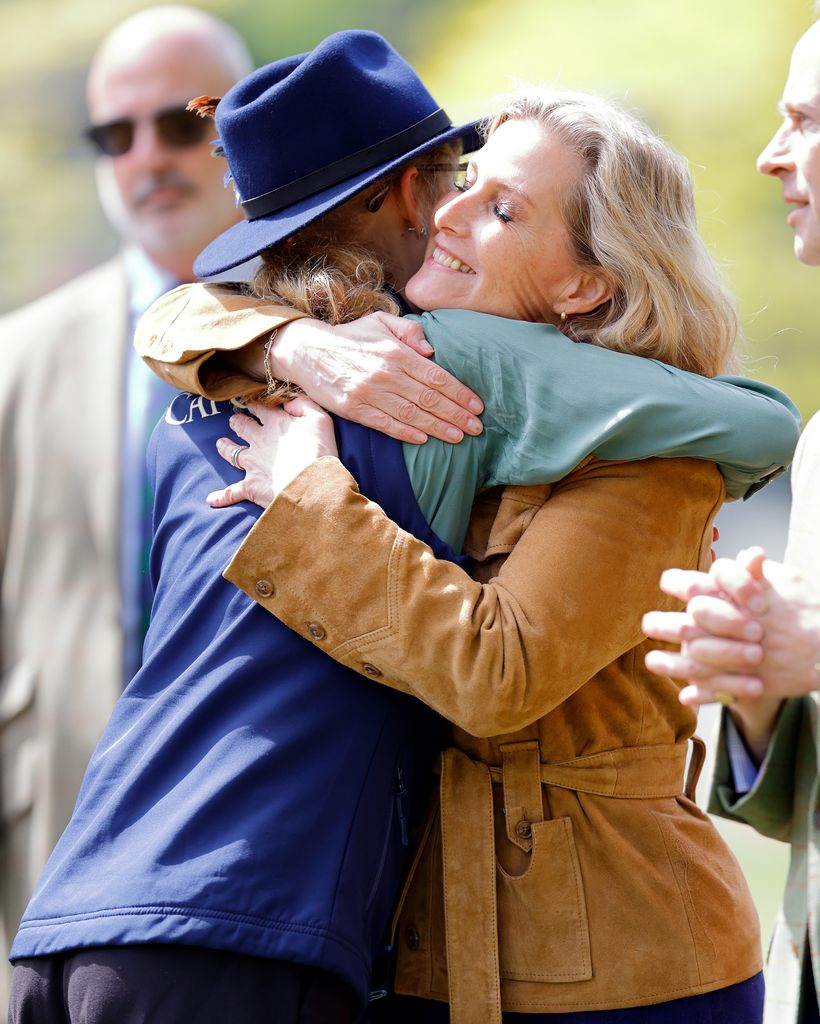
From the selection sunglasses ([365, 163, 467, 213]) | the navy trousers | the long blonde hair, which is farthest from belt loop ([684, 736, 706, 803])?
sunglasses ([365, 163, 467, 213])

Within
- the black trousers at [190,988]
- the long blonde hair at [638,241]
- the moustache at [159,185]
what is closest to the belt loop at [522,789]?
the black trousers at [190,988]

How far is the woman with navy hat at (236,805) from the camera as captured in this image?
146 centimetres

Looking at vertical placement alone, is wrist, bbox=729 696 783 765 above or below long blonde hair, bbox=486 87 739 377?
below

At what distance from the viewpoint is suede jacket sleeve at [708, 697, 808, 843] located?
1.39 m

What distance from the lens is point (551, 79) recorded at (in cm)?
352

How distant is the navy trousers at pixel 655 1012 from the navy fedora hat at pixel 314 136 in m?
1.15

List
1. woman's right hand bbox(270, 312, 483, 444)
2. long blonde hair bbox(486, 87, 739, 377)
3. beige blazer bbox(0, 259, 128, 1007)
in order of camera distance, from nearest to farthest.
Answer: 1. woman's right hand bbox(270, 312, 483, 444)
2. long blonde hair bbox(486, 87, 739, 377)
3. beige blazer bbox(0, 259, 128, 1007)

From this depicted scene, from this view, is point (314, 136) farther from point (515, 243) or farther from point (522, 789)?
point (522, 789)

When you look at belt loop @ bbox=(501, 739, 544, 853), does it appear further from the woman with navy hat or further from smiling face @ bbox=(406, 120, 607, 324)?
smiling face @ bbox=(406, 120, 607, 324)

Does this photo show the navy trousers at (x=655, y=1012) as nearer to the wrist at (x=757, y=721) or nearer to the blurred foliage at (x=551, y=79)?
the wrist at (x=757, y=721)

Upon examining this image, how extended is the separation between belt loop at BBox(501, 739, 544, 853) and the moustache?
2379mm

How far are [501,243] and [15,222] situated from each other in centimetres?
248

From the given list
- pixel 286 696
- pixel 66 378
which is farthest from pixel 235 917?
pixel 66 378

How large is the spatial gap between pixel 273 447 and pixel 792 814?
849mm
